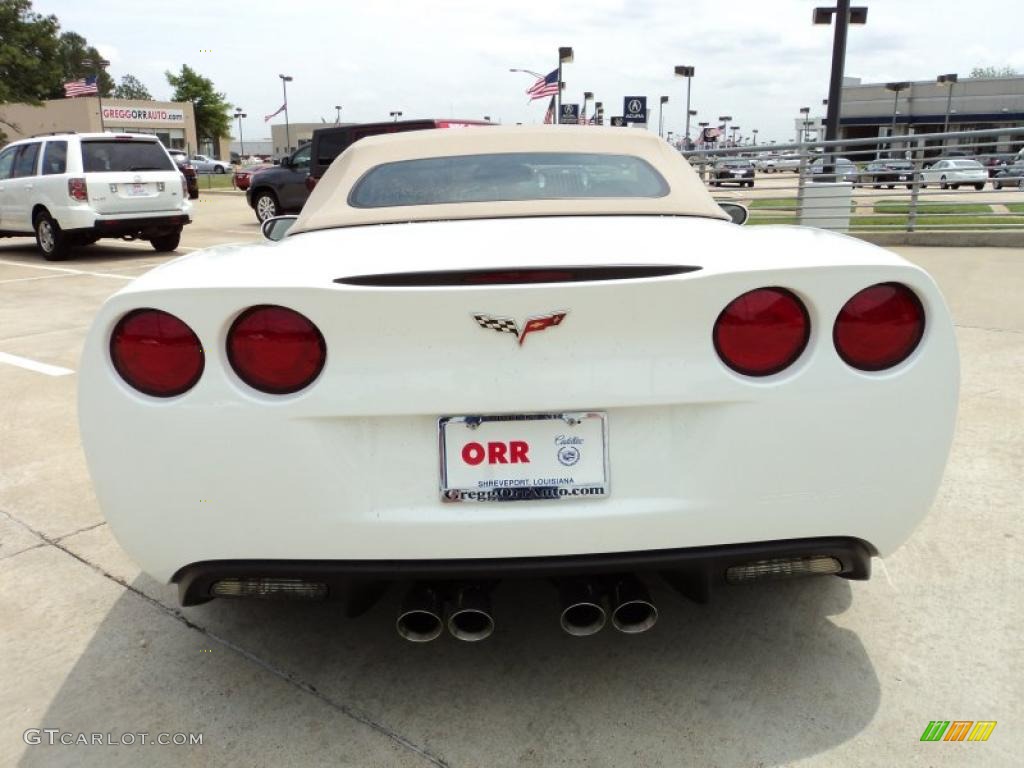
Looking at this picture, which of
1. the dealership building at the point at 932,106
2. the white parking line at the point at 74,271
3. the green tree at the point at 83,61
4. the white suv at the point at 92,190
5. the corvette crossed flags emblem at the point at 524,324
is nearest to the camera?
the corvette crossed flags emblem at the point at 524,324

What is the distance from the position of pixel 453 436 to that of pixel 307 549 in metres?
0.44

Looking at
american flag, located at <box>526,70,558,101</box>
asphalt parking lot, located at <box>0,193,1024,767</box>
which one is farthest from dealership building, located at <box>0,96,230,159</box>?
asphalt parking lot, located at <box>0,193,1024,767</box>

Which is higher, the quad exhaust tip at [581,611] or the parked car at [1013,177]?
the parked car at [1013,177]

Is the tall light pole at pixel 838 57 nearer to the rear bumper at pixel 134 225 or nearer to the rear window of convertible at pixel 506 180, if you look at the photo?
the rear bumper at pixel 134 225

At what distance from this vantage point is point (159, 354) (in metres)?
1.96

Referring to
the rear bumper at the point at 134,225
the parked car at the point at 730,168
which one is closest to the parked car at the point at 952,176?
the parked car at the point at 730,168

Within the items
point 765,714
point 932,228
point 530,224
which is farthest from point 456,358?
point 932,228

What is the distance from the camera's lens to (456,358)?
1.89 meters

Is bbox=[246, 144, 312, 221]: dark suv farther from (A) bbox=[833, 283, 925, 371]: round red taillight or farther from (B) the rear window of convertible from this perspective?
(A) bbox=[833, 283, 925, 371]: round red taillight

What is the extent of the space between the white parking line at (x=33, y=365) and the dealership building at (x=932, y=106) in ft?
230

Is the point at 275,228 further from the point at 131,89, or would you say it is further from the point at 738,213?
the point at 131,89

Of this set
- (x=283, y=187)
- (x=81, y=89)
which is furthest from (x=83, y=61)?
(x=283, y=187)

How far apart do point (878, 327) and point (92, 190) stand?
12.3 m

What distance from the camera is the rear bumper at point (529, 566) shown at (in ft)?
6.51
